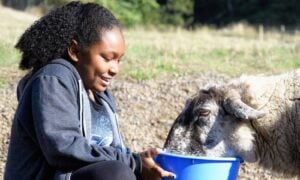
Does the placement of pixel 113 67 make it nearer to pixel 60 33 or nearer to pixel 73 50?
pixel 73 50

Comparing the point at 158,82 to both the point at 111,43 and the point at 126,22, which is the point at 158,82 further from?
the point at 126,22

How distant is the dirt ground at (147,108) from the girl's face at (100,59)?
3.25 m

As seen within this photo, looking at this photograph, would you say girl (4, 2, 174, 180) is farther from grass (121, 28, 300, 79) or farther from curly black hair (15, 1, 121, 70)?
grass (121, 28, 300, 79)

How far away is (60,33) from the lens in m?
4.39

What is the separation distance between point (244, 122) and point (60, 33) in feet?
6.80

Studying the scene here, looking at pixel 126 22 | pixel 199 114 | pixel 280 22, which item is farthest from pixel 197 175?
pixel 280 22

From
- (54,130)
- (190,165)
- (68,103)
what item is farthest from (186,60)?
(54,130)

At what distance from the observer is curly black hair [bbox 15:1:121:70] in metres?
4.39

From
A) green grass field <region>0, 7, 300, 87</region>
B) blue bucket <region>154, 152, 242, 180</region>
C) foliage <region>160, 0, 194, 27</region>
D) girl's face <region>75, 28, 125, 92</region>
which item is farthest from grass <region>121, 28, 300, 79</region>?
foliage <region>160, 0, 194, 27</region>

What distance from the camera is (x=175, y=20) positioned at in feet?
181

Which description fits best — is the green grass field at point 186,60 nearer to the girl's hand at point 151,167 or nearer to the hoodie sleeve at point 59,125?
the girl's hand at point 151,167

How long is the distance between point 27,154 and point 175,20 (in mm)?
51417

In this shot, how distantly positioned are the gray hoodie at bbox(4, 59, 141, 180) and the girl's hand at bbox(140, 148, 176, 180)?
4 cm

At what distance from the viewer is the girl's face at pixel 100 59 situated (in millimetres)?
4406
